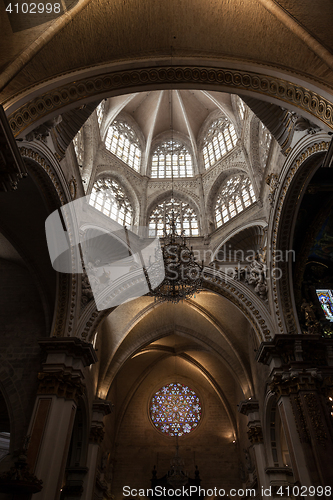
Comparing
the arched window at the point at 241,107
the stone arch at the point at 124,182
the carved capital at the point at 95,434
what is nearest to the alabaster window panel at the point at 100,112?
the stone arch at the point at 124,182

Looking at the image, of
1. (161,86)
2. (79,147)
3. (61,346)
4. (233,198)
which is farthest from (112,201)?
(161,86)

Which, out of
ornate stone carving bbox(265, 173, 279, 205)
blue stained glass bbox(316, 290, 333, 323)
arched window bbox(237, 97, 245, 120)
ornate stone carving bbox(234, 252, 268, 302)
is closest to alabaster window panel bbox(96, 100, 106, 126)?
arched window bbox(237, 97, 245, 120)

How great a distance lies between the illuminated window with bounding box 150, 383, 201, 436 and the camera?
781 inches

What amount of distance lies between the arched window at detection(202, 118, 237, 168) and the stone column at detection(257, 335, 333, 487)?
10031mm

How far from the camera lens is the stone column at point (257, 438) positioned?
41.7 feet

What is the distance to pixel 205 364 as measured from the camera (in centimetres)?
2094

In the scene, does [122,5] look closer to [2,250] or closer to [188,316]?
[2,250]

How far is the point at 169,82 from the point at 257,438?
1227 cm

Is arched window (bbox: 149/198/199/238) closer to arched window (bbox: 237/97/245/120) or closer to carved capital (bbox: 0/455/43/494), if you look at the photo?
arched window (bbox: 237/97/245/120)

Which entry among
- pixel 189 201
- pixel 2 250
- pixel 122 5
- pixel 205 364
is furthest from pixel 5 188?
pixel 205 364

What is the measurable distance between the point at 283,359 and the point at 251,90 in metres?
7.54

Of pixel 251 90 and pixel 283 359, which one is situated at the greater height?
pixel 251 90

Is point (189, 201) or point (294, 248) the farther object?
point (189, 201)

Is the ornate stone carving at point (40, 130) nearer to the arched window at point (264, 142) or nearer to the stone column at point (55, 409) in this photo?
the stone column at point (55, 409)
